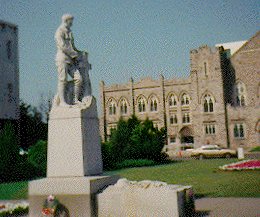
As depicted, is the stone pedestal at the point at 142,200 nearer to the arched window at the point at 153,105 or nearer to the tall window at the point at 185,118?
the tall window at the point at 185,118

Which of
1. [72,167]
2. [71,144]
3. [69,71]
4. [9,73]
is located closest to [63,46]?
[69,71]

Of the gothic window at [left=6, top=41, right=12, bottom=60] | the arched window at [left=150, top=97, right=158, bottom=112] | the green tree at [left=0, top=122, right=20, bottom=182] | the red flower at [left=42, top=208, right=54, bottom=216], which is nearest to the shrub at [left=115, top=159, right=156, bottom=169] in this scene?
the green tree at [left=0, top=122, right=20, bottom=182]

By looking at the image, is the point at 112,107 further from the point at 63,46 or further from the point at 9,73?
the point at 63,46

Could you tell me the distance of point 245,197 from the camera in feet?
39.3

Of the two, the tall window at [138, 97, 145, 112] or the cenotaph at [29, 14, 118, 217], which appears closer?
the cenotaph at [29, 14, 118, 217]

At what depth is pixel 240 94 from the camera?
51.7 meters

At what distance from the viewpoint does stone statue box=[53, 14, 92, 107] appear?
31.0ft

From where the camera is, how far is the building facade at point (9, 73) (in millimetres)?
38688

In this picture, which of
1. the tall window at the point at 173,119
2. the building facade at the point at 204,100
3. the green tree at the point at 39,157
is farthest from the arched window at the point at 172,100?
the green tree at the point at 39,157

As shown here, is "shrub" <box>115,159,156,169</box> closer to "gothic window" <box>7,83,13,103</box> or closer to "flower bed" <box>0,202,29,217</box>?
"gothic window" <box>7,83,13,103</box>

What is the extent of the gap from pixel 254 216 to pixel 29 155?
2234 cm

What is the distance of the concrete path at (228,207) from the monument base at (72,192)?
109 inches

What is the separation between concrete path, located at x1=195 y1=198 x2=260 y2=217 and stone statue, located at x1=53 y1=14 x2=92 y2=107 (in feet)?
14.3

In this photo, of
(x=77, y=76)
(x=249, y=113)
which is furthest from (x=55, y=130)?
(x=249, y=113)
